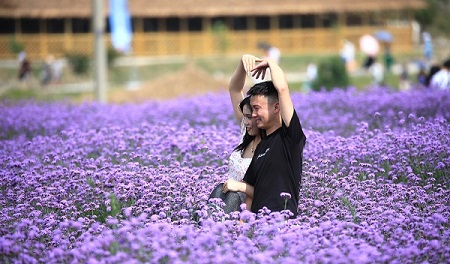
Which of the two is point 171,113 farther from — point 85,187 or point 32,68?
point 32,68

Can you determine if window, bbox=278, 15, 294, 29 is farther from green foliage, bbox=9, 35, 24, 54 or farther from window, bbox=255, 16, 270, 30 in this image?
green foliage, bbox=9, 35, 24, 54

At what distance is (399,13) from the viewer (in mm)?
39344

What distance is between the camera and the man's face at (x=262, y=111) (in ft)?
18.7

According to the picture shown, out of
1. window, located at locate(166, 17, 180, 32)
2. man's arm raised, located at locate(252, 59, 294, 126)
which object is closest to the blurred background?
window, located at locate(166, 17, 180, 32)

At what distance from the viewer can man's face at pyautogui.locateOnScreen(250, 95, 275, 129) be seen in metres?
5.71

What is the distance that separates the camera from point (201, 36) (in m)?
37.7

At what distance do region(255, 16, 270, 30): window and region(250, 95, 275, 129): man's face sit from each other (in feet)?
111

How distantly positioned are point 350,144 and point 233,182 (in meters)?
2.09

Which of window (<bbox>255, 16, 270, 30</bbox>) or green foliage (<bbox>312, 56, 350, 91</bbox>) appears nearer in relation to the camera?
green foliage (<bbox>312, 56, 350, 91</bbox>)

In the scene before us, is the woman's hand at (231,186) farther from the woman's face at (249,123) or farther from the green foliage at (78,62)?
the green foliage at (78,62)

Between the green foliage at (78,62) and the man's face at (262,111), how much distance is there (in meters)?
27.9

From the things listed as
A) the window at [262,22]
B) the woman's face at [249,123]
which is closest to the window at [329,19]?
the window at [262,22]

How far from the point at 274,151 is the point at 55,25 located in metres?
32.7

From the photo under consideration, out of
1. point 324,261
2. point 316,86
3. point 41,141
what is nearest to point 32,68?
point 316,86
